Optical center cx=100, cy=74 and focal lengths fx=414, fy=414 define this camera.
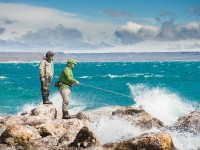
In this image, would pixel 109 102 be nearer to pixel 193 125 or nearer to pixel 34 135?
pixel 193 125

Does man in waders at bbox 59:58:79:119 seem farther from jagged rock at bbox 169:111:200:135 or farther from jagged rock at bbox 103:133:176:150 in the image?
jagged rock at bbox 103:133:176:150

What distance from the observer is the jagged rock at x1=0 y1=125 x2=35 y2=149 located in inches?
477

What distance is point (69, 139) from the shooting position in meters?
12.4

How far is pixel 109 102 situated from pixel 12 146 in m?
26.2

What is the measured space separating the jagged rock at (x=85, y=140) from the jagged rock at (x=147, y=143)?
417mm

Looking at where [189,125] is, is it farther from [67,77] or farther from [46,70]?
[46,70]

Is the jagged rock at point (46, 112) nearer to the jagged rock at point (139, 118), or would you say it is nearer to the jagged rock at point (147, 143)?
the jagged rock at point (139, 118)

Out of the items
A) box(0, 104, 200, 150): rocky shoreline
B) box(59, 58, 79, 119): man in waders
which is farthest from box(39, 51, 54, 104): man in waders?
box(59, 58, 79, 119): man in waders

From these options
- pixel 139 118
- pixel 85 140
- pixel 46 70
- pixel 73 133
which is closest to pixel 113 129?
pixel 139 118

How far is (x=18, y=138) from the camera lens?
12148mm

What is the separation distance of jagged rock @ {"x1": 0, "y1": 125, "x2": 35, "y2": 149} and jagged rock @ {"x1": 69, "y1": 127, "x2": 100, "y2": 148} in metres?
1.34

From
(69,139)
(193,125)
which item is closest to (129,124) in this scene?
(193,125)

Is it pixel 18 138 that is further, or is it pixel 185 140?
pixel 185 140

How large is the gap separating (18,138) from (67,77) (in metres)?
3.96
